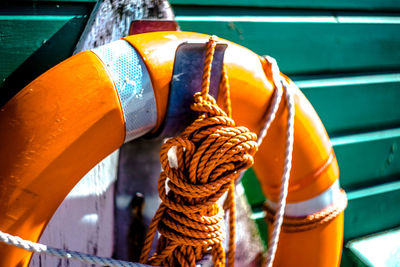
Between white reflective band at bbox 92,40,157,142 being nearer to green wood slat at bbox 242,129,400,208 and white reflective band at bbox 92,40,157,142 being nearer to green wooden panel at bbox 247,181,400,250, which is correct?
green wood slat at bbox 242,129,400,208

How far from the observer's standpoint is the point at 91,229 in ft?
3.66

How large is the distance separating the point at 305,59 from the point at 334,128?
321 mm

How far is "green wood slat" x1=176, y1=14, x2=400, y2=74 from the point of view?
1.25 m

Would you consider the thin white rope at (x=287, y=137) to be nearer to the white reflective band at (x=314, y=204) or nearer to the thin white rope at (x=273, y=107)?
the thin white rope at (x=273, y=107)

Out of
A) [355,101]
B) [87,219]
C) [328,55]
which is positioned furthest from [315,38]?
[87,219]

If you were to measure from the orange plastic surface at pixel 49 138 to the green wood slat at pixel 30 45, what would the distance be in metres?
0.23

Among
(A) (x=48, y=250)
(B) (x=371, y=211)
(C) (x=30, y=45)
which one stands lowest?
(B) (x=371, y=211)

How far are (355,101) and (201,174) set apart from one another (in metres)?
1.02

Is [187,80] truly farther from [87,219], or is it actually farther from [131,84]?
[87,219]

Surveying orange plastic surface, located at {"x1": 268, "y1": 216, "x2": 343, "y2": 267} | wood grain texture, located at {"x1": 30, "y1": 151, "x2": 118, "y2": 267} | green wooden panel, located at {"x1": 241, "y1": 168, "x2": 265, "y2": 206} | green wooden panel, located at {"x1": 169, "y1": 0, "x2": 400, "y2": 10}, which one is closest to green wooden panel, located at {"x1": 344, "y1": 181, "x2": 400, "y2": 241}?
green wooden panel, located at {"x1": 241, "y1": 168, "x2": 265, "y2": 206}

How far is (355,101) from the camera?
1566 millimetres

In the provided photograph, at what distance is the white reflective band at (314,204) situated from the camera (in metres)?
1.03

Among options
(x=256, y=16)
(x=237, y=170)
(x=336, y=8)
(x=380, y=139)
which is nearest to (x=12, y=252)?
(x=237, y=170)

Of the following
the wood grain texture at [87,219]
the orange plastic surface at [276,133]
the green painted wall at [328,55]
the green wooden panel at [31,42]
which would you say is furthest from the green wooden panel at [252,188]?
the green wooden panel at [31,42]
